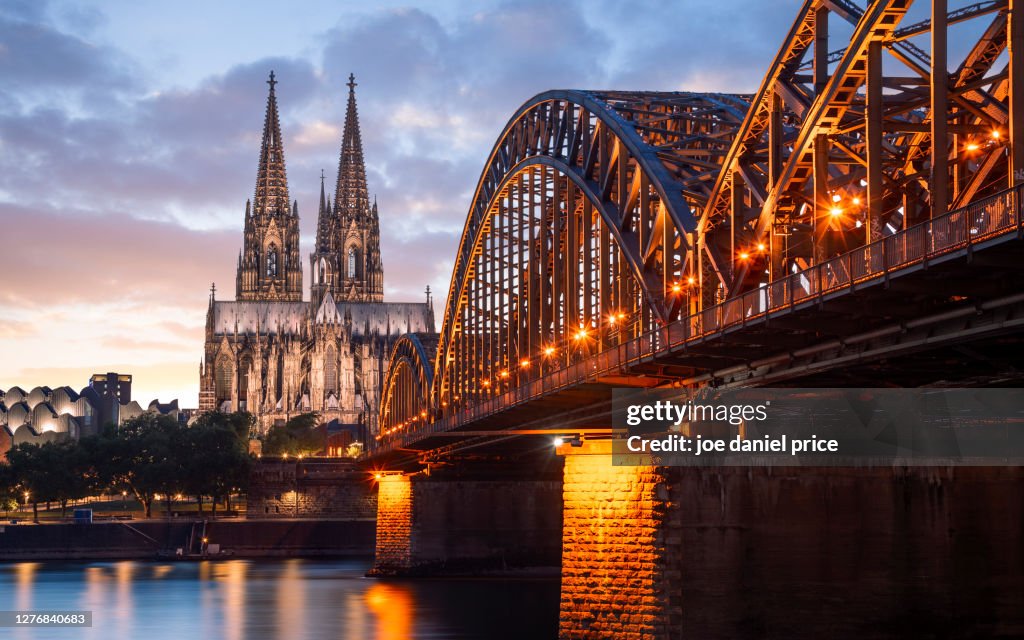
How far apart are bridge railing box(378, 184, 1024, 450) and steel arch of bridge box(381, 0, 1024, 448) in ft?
0.79

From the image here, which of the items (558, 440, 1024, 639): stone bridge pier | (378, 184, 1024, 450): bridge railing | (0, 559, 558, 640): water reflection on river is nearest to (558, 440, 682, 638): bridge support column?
(558, 440, 1024, 639): stone bridge pier

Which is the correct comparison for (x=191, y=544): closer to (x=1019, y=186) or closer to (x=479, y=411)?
(x=479, y=411)

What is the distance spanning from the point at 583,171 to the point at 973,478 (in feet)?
77.0

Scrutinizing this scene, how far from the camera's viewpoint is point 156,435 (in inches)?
7579

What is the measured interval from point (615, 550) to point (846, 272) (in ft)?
→ 54.0

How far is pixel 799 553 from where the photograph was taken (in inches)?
1892

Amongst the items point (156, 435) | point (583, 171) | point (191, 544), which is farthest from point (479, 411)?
point (156, 435)

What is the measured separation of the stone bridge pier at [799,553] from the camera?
47281mm

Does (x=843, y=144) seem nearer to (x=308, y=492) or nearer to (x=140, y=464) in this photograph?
(x=308, y=492)

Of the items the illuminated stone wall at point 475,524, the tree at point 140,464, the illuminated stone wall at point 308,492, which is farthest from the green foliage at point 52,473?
the illuminated stone wall at point 475,524

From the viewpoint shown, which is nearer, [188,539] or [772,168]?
[772,168]

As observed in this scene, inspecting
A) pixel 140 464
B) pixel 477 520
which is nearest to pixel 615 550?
pixel 477 520

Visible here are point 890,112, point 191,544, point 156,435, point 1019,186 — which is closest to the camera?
point 1019,186

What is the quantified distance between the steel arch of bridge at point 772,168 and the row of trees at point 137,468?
104721 millimetres
